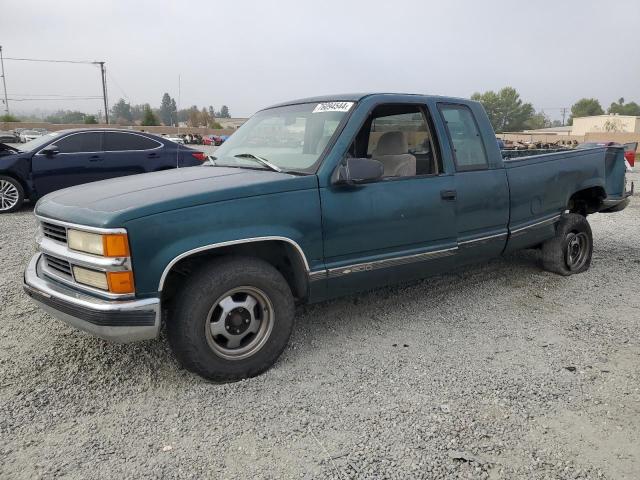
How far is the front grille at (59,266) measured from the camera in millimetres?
2998

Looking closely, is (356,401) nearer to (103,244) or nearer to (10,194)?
(103,244)

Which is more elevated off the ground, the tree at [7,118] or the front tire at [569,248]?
the tree at [7,118]

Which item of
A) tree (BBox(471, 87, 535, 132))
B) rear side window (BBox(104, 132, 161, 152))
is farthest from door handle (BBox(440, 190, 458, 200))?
tree (BBox(471, 87, 535, 132))

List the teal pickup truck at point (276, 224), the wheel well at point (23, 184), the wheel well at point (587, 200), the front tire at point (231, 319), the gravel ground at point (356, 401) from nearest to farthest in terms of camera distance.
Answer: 1. the gravel ground at point (356, 401)
2. the teal pickup truck at point (276, 224)
3. the front tire at point (231, 319)
4. the wheel well at point (587, 200)
5. the wheel well at point (23, 184)

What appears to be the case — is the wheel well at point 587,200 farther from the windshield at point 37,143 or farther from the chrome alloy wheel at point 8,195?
the chrome alloy wheel at point 8,195

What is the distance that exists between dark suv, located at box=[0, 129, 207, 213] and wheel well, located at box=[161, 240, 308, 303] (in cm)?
603

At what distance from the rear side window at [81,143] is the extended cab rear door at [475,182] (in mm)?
7285

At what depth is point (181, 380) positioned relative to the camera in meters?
3.18

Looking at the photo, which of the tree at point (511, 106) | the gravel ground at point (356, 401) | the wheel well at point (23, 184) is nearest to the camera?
the gravel ground at point (356, 401)

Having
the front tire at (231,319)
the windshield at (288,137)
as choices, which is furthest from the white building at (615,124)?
the front tire at (231,319)


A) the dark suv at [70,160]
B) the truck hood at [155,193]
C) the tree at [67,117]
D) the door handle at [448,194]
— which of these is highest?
the tree at [67,117]

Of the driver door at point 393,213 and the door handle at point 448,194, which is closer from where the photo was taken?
the driver door at point 393,213

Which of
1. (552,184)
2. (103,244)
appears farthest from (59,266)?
(552,184)

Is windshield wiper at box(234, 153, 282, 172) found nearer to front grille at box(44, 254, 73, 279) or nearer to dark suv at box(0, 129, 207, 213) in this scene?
front grille at box(44, 254, 73, 279)
